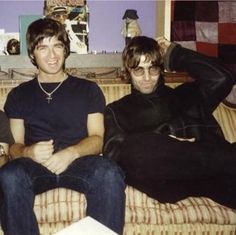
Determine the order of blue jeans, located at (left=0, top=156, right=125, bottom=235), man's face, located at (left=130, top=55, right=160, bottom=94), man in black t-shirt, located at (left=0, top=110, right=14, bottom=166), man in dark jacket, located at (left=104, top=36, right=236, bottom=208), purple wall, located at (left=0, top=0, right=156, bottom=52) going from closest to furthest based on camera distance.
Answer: blue jeans, located at (left=0, top=156, right=125, bottom=235), man in dark jacket, located at (left=104, top=36, right=236, bottom=208), man in black t-shirt, located at (left=0, top=110, right=14, bottom=166), man's face, located at (left=130, top=55, right=160, bottom=94), purple wall, located at (left=0, top=0, right=156, bottom=52)

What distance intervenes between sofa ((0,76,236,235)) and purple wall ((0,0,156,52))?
238cm

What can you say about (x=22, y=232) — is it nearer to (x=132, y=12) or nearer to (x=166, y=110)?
(x=166, y=110)

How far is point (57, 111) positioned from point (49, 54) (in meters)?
0.31

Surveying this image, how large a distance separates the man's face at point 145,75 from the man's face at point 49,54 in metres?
0.40

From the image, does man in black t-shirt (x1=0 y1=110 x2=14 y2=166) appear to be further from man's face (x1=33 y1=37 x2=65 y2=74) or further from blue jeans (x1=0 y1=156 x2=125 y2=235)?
man's face (x1=33 y1=37 x2=65 y2=74)

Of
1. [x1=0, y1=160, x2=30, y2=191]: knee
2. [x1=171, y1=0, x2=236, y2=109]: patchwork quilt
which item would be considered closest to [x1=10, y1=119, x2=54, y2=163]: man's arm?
[x1=0, y1=160, x2=30, y2=191]: knee

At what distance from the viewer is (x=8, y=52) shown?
11.7ft

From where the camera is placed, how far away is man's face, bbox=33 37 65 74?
190 centimetres

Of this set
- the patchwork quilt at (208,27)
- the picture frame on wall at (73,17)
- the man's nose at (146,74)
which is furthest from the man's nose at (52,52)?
the picture frame on wall at (73,17)

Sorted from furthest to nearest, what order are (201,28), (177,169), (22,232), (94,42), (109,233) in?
1. (94,42)
2. (201,28)
3. (177,169)
4. (22,232)
5. (109,233)

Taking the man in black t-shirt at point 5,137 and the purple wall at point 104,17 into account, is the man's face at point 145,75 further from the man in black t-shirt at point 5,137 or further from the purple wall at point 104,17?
the purple wall at point 104,17

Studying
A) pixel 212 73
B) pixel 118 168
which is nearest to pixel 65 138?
pixel 118 168

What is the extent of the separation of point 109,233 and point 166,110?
0.97 metres

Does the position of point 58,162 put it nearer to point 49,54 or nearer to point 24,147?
point 24,147
